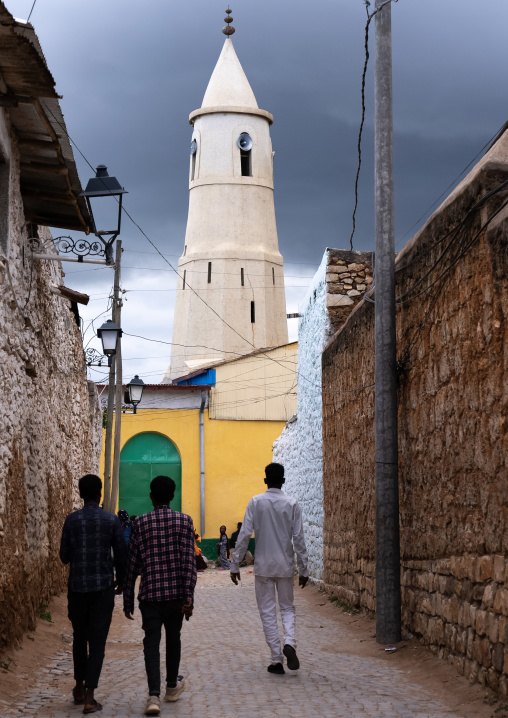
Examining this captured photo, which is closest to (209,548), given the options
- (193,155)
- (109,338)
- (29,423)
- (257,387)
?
(257,387)

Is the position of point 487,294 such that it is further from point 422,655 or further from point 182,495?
point 182,495

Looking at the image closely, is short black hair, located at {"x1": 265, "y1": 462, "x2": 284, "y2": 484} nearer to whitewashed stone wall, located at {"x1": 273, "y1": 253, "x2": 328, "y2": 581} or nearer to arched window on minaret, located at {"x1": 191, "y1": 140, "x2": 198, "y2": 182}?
whitewashed stone wall, located at {"x1": 273, "y1": 253, "x2": 328, "y2": 581}

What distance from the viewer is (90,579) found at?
6207mm

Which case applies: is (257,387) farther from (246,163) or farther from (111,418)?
(111,418)

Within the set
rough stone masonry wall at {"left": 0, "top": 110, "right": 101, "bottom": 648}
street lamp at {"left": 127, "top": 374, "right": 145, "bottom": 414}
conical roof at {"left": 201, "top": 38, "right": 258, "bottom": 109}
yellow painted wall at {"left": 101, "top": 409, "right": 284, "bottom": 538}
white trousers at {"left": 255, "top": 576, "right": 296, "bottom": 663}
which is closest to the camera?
white trousers at {"left": 255, "top": 576, "right": 296, "bottom": 663}

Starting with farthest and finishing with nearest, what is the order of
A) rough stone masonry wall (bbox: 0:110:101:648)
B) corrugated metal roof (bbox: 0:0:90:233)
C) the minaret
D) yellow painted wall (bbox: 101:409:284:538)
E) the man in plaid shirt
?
the minaret, yellow painted wall (bbox: 101:409:284:538), rough stone masonry wall (bbox: 0:110:101:648), corrugated metal roof (bbox: 0:0:90:233), the man in plaid shirt

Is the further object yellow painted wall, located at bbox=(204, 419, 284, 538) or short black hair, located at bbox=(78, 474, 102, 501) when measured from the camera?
yellow painted wall, located at bbox=(204, 419, 284, 538)

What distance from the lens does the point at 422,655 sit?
7.84 metres

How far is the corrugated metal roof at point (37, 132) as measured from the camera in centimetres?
652

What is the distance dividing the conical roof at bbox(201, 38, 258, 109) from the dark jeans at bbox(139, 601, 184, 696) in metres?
35.1

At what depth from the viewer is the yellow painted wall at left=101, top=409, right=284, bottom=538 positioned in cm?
3195

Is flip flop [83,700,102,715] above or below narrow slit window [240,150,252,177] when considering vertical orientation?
below

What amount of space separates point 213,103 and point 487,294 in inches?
1360

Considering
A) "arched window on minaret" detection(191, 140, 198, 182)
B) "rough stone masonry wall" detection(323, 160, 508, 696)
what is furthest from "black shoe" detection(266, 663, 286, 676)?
"arched window on minaret" detection(191, 140, 198, 182)
